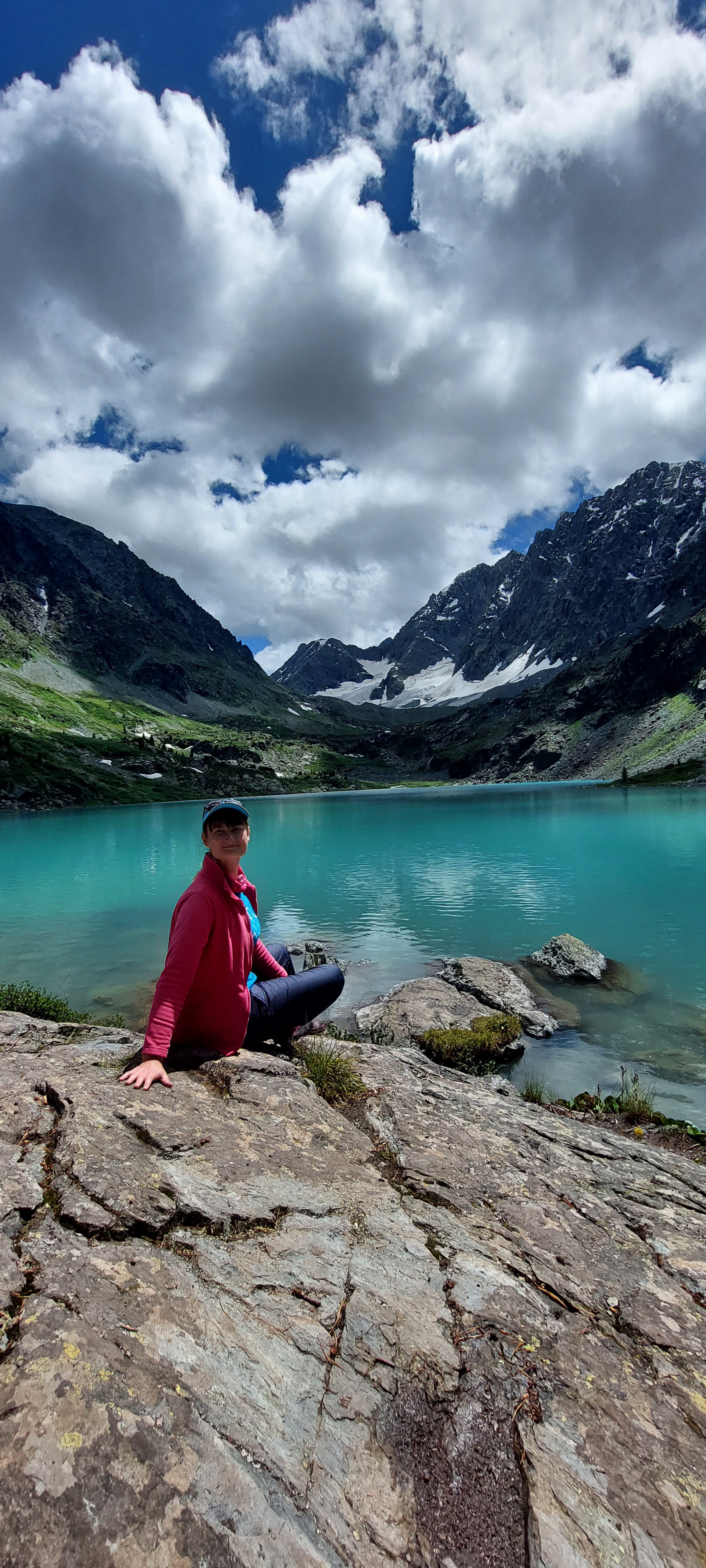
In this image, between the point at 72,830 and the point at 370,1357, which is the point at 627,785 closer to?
the point at 72,830

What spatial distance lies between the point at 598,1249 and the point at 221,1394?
11.3 ft

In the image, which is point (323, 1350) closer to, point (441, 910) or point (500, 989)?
point (500, 989)

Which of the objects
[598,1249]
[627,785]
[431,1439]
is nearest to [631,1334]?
[598,1249]

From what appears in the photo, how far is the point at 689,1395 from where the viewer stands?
3592 mm

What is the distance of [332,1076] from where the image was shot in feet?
26.0

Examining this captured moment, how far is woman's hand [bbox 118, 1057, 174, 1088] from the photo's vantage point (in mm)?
6082

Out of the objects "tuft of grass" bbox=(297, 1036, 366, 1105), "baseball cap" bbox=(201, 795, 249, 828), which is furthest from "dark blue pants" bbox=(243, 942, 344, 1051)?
"baseball cap" bbox=(201, 795, 249, 828)

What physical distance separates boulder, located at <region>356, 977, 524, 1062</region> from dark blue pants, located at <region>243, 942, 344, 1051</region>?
19.4 feet

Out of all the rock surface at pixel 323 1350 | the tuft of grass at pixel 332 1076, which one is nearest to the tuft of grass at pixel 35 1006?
the tuft of grass at pixel 332 1076

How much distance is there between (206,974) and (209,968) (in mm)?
73

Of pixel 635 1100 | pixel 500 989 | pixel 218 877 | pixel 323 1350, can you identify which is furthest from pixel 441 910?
pixel 323 1350

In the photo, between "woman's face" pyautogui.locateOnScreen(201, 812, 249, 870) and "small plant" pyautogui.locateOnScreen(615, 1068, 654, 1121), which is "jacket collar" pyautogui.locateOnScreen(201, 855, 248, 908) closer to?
"woman's face" pyautogui.locateOnScreen(201, 812, 249, 870)

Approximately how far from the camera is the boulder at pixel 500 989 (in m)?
17.0

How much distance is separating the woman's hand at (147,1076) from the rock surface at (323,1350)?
138 millimetres
